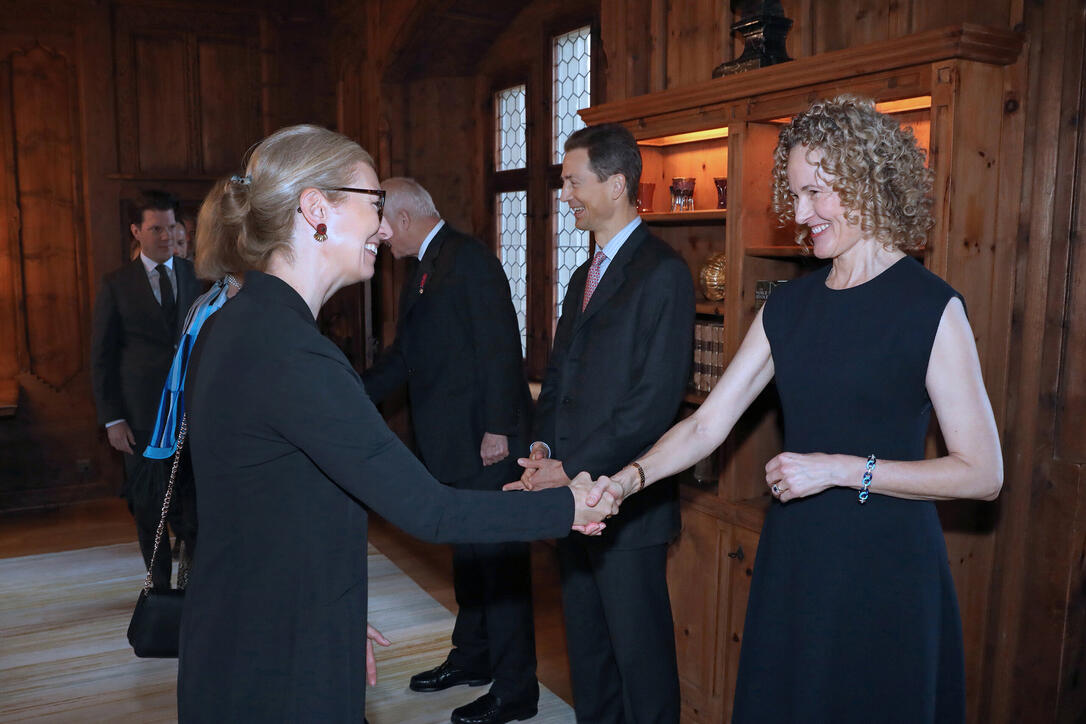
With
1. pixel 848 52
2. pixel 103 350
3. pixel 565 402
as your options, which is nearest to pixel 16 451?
pixel 103 350

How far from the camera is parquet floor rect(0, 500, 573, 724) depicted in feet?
11.7

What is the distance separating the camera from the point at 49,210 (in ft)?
21.5

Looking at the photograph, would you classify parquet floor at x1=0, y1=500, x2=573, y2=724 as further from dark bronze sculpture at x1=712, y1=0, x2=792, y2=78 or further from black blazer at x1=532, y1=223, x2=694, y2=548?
dark bronze sculpture at x1=712, y1=0, x2=792, y2=78

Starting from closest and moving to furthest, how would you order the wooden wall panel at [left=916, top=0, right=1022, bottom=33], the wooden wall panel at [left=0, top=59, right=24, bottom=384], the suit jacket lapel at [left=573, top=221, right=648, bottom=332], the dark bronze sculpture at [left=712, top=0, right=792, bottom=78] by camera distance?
the wooden wall panel at [left=916, top=0, right=1022, bottom=33] < the suit jacket lapel at [left=573, top=221, right=648, bottom=332] < the dark bronze sculpture at [left=712, top=0, right=792, bottom=78] < the wooden wall panel at [left=0, top=59, right=24, bottom=384]

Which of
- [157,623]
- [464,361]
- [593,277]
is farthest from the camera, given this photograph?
[464,361]

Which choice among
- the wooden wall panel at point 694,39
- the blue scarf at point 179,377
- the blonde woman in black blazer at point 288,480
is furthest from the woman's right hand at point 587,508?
the wooden wall panel at point 694,39

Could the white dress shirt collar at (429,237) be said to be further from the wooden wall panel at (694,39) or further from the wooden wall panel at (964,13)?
the wooden wall panel at (964,13)

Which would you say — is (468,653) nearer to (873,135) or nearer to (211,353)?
(211,353)

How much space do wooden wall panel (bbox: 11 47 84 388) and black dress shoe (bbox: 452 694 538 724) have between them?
4.73 meters

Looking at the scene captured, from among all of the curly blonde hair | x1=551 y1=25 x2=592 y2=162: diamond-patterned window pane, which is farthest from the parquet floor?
x1=551 y1=25 x2=592 y2=162: diamond-patterned window pane

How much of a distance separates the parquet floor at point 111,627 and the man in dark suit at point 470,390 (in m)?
0.28

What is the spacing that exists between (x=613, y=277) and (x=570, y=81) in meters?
2.90

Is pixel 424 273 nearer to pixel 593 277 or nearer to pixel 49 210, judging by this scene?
pixel 593 277

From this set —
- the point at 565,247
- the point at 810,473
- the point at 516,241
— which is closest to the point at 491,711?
the point at 810,473
